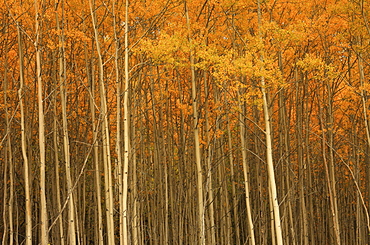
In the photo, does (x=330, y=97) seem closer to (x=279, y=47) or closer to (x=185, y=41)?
(x=279, y=47)

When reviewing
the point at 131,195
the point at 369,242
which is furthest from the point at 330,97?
the point at 369,242

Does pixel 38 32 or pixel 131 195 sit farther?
pixel 131 195

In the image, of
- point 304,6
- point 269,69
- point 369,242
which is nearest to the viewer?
point 269,69

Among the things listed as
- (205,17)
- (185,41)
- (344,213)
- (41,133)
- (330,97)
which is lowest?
(344,213)

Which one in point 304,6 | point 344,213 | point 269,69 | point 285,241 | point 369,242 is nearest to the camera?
point 269,69

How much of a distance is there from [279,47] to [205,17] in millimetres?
1723

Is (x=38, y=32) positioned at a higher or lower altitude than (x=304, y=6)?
lower

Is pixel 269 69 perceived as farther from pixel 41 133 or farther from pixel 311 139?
pixel 311 139

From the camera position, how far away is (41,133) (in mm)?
6383

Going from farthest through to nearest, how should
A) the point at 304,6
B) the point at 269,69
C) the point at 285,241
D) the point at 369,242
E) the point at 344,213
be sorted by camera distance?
1. the point at 369,242
2. the point at 344,213
3. the point at 285,241
4. the point at 304,6
5. the point at 269,69

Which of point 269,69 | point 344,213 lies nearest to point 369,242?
point 344,213

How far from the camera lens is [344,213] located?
1162 cm

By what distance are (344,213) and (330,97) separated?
4260mm

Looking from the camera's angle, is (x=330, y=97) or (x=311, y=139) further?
(x=311, y=139)
